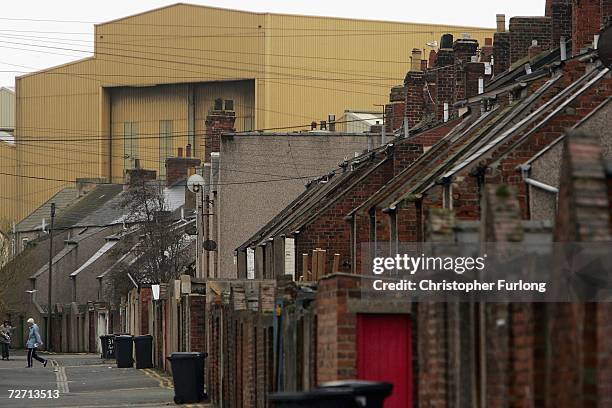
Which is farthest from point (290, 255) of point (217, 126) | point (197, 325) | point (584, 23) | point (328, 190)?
point (217, 126)

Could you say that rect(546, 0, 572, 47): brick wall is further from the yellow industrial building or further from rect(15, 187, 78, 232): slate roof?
rect(15, 187, 78, 232): slate roof

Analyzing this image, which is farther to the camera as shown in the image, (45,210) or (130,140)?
(45,210)

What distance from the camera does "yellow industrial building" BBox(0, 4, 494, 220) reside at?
334ft

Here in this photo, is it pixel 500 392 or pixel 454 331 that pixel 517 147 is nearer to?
pixel 454 331

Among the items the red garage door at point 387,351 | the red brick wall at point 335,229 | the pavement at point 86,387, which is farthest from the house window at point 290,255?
the red garage door at point 387,351

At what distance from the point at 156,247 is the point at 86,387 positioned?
1243 inches

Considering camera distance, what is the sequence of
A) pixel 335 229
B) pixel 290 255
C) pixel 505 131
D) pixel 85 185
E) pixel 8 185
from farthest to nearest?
pixel 8 185 < pixel 85 185 < pixel 290 255 < pixel 335 229 < pixel 505 131

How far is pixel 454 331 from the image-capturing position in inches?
526

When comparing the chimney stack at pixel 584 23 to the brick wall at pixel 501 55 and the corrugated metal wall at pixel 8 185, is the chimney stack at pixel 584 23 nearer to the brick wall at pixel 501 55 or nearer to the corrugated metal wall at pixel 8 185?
the brick wall at pixel 501 55

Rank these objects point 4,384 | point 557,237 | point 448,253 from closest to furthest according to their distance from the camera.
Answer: point 557,237
point 448,253
point 4,384

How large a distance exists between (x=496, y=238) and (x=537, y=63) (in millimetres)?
23168

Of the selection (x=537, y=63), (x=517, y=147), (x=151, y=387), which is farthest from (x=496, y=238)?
(x=151, y=387)

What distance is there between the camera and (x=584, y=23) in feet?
93.9

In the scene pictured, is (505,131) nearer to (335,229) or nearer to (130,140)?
(335,229)
